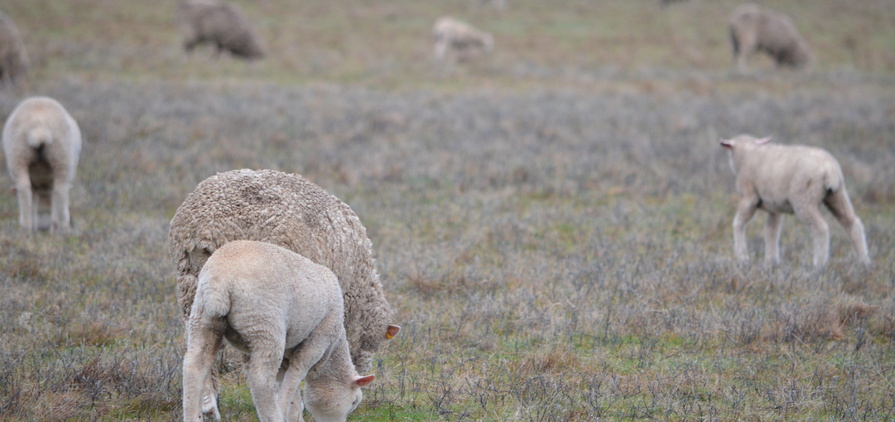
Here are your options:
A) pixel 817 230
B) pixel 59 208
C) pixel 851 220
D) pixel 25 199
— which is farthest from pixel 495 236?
pixel 25 199

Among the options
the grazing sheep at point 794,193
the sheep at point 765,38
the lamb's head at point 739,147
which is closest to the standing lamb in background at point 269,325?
the grazing sheep at point 794,193

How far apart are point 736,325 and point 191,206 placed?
4.14m

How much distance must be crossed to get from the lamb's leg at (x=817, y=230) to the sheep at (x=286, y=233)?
4.86 metres

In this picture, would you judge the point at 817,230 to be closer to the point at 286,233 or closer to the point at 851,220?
the point at 851,220

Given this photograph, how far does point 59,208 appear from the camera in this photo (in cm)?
795

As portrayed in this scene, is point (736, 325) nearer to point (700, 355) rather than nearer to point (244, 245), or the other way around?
point (700, 355)

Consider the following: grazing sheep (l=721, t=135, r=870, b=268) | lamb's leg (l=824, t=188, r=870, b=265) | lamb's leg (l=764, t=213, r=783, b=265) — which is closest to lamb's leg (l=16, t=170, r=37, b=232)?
grazing sheep (l=721, t=135, r=870, b=268)

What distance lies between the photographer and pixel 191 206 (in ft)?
14.4

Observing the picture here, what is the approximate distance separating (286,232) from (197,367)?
102 centimetres

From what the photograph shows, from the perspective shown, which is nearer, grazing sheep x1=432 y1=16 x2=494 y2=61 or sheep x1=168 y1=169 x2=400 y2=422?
sheep x1=168 y1=169 x2=400 y2=422

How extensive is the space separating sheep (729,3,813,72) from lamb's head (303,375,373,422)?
22911 millimetres

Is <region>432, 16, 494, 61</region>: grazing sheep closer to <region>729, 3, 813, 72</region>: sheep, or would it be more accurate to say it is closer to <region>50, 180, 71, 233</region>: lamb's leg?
<region>729, 3, 813, 72</region>: sheep

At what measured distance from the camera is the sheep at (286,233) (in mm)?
4297

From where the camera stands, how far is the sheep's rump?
4.30 metres
